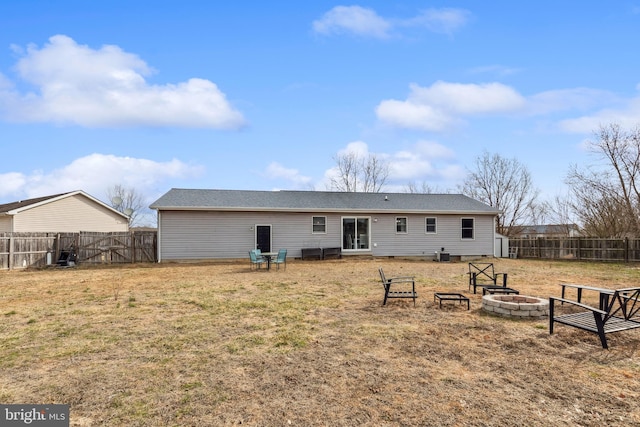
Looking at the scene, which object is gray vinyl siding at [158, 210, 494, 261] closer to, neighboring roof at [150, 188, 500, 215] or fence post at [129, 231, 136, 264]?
neighboring roof at [150, 188, 500, 215]

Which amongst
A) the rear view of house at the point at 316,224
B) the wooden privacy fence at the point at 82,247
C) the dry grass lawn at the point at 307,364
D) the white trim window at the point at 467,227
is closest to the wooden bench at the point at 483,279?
the dry grass lawn at the point at 307,364

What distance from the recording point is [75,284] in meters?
11.0

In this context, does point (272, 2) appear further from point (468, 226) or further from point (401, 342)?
point (468, 226)

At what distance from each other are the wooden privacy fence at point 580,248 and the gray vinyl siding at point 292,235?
10.7ft

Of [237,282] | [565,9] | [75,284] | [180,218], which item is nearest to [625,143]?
[565,9]

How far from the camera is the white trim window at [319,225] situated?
1884 cm

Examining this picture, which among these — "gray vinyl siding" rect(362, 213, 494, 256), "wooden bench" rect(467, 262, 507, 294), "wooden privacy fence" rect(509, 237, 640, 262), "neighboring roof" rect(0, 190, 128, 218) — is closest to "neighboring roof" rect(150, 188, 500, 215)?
"gray vinyl siding" rect(362, 213, 494, 256)

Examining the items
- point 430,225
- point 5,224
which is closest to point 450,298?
point 430,225

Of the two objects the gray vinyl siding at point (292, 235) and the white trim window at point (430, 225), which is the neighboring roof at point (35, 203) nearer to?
the gray vinyl siding at point (292, 235)

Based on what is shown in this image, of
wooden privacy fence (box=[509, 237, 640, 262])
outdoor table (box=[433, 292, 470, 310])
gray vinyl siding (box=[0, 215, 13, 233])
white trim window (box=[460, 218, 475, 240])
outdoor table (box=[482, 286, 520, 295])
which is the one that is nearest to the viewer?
outdoor table (box=[433, 292, 470, 310])

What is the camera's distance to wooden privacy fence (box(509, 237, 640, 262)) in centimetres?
1825

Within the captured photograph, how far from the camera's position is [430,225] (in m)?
20.1

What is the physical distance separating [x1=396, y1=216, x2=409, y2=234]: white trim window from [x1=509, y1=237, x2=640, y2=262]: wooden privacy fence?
310 inches

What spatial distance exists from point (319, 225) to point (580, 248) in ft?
47.6
